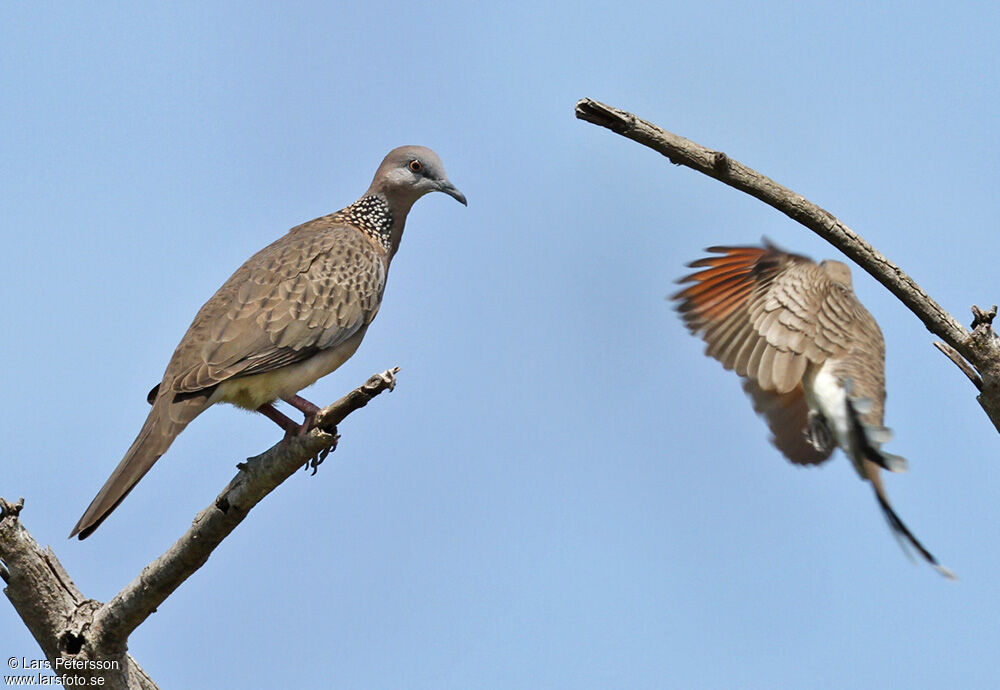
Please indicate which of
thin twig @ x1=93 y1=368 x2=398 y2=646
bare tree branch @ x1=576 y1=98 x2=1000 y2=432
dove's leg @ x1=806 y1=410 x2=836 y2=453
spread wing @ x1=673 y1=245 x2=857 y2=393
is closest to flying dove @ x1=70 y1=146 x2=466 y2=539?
thin twig @ x1=93 y1=368 x2=398 y2=646

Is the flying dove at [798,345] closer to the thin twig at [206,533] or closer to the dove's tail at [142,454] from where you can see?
the thin twig at [206,533]

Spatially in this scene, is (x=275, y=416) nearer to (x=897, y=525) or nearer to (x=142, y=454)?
(x=142, y=454)

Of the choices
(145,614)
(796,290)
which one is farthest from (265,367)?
(796,290)

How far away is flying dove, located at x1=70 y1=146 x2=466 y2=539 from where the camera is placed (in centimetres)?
569

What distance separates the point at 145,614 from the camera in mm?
4703

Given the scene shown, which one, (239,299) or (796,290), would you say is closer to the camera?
(796,290)

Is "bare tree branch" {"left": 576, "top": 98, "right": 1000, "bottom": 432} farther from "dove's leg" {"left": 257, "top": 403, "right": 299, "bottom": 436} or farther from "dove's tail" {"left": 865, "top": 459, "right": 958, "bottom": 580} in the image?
"dove's leg" {"left": 257, "top": 403, "right": 299, "bottom": 436}

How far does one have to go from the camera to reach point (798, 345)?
5129 millimetres

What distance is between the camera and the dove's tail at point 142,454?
5086 mm

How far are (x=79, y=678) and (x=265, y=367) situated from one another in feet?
6.18

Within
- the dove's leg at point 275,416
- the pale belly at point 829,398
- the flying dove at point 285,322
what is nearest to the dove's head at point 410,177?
the flying dove at point 285,322

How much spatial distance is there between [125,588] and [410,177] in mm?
3576

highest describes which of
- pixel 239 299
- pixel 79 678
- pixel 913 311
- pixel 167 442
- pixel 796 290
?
pixel 796 290

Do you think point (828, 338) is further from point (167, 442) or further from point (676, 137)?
point (167, 442)
